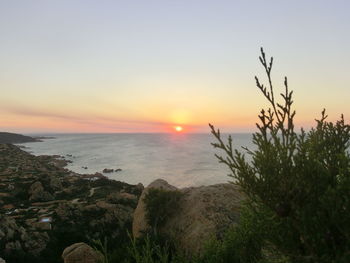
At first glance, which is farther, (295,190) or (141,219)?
(141,219)

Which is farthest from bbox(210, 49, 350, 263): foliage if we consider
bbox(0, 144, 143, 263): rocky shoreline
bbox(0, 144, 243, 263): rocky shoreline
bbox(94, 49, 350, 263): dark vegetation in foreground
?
bbox(0, 144, 243, 263): rocky shoreline

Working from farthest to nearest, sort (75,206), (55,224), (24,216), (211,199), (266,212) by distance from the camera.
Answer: (75,206) → (24,216) → (55,224) → (211,199) → (266,212)

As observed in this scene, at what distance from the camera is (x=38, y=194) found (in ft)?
141

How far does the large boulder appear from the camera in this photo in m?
14.9

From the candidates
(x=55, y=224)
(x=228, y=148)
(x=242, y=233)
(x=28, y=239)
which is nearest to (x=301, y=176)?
(x=228, y=148)

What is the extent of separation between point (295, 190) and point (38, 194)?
44631 mm

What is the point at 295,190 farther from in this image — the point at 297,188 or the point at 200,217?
the point at 200,217

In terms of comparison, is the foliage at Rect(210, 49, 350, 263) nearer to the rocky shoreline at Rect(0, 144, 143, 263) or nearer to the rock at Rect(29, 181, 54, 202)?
the rocky shoreline at Rect(0, 144, 143, 263)

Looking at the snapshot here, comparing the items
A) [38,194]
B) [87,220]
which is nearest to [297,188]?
[87,220]

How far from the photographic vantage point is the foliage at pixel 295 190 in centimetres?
519

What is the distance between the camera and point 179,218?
1723 centimetres

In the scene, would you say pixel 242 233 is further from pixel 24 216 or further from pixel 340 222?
pixel 24 216

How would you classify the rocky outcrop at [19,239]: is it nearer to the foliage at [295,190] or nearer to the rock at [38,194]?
the rock at [38,194]

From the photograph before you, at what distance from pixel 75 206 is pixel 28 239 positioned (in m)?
12.0
